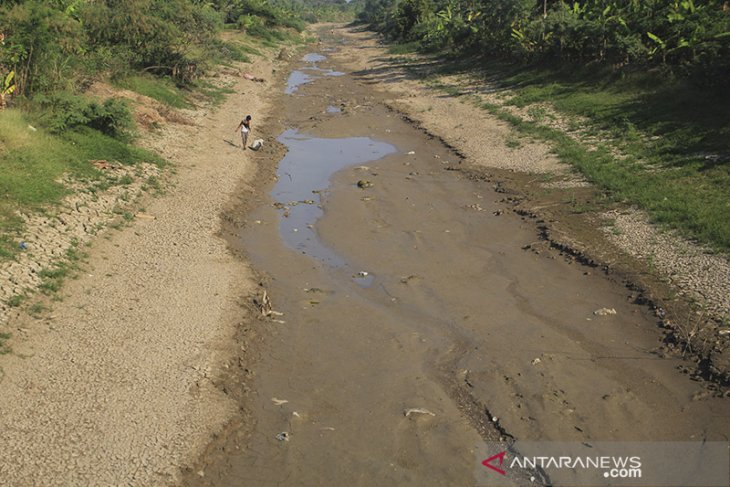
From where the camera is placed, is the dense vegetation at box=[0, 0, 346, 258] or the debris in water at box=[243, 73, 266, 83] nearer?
the dense vegetation at box=[0, 0, 346, 258]

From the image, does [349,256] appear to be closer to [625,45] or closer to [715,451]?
[715,451]

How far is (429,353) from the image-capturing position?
10.0m

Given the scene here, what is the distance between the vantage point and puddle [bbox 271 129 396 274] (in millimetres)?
14547

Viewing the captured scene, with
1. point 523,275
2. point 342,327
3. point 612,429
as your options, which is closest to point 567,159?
point 523,275

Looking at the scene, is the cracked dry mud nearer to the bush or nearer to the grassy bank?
the grassy bank

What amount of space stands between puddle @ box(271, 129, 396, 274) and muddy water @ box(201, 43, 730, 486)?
0.09 meters

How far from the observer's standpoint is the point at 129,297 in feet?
36.8

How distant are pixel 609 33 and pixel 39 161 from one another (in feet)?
75.1

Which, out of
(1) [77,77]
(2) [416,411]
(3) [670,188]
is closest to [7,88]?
(1) [77,77]

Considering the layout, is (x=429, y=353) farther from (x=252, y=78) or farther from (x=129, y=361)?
(x=252, y=78)

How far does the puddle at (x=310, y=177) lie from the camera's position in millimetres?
14547

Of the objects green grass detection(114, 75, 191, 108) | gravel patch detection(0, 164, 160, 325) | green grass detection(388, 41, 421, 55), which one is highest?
green grass detection(388, 41, 421, 55)

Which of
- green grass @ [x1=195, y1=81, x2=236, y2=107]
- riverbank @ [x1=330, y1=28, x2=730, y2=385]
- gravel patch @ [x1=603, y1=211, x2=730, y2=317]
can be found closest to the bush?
green grass @ [x1=195, y1=81, x2=236, y2=107]

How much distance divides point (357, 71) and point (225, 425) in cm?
4096
